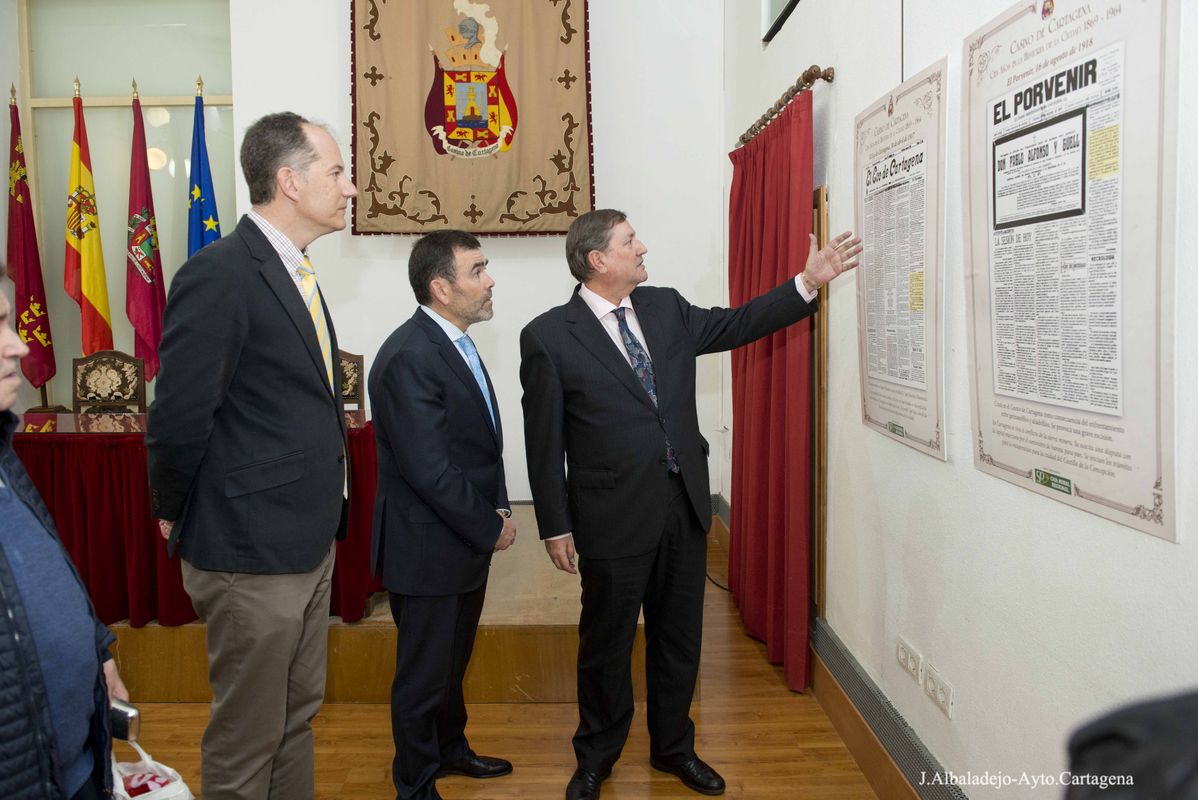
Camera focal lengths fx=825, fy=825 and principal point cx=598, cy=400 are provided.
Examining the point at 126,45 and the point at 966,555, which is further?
the point at 126,45

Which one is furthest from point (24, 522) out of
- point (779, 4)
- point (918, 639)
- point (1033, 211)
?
point (779, 4)

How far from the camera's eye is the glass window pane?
4855 mm

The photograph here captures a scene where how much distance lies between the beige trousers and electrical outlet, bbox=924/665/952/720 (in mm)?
1480

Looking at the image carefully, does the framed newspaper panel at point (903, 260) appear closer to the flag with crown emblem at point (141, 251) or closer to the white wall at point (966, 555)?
the white wall at point (966, 555)

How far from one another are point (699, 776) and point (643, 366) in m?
1.18

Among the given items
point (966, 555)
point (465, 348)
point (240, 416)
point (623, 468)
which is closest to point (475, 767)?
point (623, 468)

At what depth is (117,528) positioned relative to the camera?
2.88 meters

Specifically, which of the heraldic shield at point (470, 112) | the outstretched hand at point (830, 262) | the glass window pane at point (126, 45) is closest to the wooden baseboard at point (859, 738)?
the outstretched hand at point (830, 262)

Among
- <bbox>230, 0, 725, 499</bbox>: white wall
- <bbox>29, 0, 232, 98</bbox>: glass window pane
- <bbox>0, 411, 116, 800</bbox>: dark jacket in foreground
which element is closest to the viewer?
<bbox>0, 411, 116, 800</bbox>: dark jacket in foreground

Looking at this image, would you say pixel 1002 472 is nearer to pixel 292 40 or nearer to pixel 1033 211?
pixel 1033 211

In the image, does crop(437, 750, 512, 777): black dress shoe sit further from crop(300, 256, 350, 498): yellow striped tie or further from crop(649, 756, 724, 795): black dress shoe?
crop(300, 256, 350, 498): yellow striped tie

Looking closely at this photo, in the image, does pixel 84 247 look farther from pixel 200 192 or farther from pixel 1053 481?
pixel 1053 481

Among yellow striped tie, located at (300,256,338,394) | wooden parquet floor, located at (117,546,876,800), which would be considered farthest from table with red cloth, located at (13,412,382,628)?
yellow striped tie, located at (300,256,338,394)

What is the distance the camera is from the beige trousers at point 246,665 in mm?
1699
